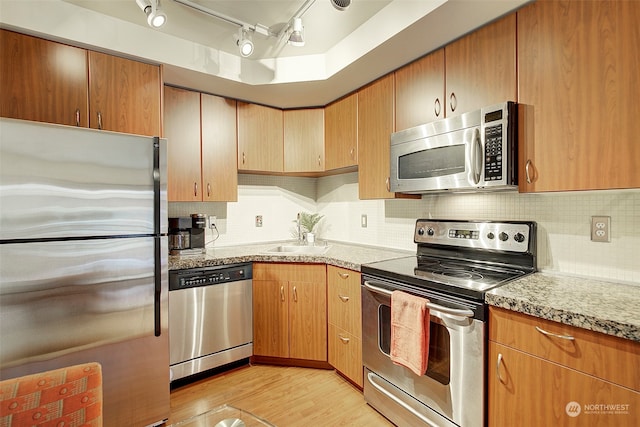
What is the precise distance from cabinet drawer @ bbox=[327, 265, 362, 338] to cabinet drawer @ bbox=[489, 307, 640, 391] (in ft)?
2.96

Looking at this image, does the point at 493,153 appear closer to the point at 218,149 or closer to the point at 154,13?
the point at 154,13

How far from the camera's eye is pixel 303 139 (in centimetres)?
290

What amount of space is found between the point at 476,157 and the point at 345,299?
49.2 inches

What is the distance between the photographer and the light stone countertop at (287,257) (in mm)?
2145

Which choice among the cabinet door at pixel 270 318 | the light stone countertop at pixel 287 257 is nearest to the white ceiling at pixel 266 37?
the light stone countertop at pixel 287 257

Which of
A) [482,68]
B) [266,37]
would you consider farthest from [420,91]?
[266,37]

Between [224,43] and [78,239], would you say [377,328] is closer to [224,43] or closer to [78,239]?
[78,239]

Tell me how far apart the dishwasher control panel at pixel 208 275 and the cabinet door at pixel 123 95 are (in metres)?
0.99

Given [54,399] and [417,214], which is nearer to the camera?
[54,399]

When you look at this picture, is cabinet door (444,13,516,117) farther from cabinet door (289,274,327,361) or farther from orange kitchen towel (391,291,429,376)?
cabinet door (289,274,327,361)

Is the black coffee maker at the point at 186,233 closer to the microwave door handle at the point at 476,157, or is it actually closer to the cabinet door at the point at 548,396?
the microwave door handle at the point at 476,157

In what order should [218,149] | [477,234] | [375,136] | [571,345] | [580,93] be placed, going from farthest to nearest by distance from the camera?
1. [218,149]
2. [375,136]
3. [477,234]
4. [580,93]
5. [571,345]

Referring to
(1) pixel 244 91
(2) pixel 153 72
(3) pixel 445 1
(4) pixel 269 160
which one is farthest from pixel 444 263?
(2) pixel 153 72

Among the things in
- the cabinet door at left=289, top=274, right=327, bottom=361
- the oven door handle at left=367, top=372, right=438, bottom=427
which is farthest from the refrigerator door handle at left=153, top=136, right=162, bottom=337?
the oven door handle at left=367, top=372, right=438, bottom=427
